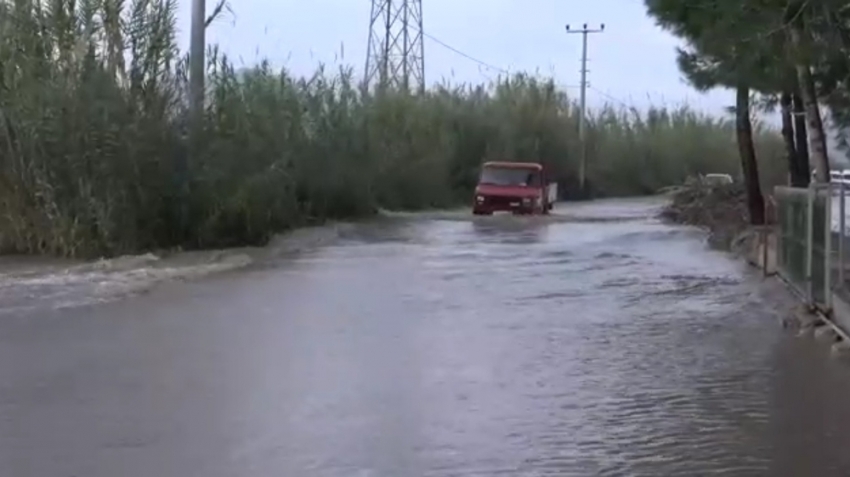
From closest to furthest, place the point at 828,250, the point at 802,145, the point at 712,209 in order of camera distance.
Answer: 1. the point at 828,250
2. the point at 802,145
3. the point at 712,209

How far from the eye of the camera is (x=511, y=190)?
136 ft

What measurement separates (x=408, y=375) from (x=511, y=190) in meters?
30.0

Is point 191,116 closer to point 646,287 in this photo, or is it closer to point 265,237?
point 265,237

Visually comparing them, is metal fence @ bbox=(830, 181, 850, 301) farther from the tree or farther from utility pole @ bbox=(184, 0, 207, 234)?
utility pole @ bbox=(184, 0, 207, 234)

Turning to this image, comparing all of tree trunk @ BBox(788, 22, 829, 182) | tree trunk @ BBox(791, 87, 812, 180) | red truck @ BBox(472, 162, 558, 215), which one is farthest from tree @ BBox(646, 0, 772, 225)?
red truck @ BBox(472, 162, 558, 215)

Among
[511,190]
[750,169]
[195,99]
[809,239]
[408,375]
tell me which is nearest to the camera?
[408,375]

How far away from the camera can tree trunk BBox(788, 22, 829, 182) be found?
51.0 feet

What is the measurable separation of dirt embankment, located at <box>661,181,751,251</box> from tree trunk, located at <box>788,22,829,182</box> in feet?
21.6

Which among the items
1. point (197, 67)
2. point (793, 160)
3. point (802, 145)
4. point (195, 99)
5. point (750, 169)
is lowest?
point (750, 169)

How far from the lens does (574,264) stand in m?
23.2

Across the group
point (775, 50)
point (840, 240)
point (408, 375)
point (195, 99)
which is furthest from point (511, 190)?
point (408, 375)

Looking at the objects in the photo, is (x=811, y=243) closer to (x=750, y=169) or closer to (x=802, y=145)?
(x=802, y=145)

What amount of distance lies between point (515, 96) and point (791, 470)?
5283 centimetres

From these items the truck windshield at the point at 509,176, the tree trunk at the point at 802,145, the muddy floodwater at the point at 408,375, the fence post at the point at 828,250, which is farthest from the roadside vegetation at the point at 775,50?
the truck windshield at the point at 509,176
